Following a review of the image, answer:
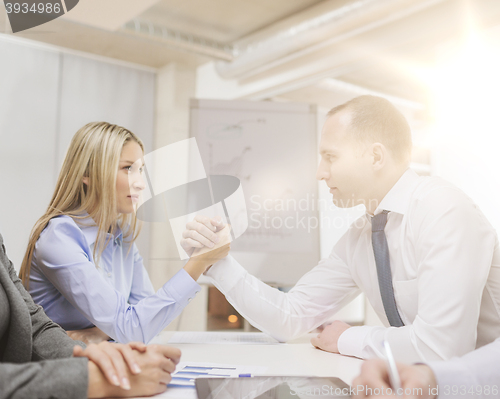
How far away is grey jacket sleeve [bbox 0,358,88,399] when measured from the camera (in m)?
0.59

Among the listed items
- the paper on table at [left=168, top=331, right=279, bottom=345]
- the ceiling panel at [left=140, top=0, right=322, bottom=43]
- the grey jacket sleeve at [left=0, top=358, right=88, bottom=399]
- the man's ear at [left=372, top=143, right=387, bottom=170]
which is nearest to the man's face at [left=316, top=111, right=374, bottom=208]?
the man's ear at [left=372, top=143, right=387, bottom=170]

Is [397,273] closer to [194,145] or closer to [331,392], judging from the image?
[331,392]

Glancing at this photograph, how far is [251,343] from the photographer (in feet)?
4.11

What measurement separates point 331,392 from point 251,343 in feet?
1.93

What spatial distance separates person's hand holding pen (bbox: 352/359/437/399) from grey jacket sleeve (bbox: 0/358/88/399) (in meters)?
0.39

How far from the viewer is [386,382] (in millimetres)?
583

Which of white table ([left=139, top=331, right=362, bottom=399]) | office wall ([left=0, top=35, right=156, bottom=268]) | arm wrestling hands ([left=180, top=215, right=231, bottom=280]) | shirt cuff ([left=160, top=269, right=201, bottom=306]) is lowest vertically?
white table ([left=139, top=331, right=362, bottom=399])

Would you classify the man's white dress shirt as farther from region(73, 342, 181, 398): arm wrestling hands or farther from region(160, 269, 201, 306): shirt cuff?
region(73, 342, 181, 398): arm wrestling hands

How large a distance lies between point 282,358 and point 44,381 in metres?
0.57

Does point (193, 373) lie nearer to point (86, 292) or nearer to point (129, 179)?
point (86, 292)

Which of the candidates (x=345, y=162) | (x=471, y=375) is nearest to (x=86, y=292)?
(x=345, y=162)

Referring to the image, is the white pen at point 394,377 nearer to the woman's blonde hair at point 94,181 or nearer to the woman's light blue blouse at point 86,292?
the woman's light blue blouse at point 86,292

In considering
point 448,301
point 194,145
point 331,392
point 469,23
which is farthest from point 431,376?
point 469,23

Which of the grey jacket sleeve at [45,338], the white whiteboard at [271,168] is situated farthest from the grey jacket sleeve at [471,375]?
the white whiteboard at [271,168]
